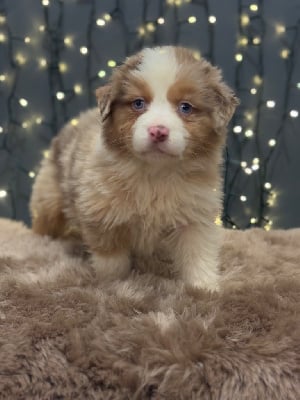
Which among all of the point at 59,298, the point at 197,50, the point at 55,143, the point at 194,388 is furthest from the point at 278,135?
the point at 194,388

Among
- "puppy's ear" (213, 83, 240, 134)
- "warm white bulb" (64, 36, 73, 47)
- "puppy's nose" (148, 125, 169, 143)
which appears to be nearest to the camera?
"puppy's nose" (148, 125, 169, 143)

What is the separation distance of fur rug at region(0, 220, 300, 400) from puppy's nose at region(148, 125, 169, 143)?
15.3 inches


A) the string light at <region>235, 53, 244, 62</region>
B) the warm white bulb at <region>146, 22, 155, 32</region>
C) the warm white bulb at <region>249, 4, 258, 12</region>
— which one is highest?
the warm white bulb at <region>249, 4, 258, 12</region>

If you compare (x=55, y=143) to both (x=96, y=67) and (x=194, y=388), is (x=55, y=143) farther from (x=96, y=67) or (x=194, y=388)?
(x=194, y=388)

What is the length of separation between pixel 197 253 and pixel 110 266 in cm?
25

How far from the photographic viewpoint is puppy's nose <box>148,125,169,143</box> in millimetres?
1193

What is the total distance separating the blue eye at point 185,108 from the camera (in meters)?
1.27

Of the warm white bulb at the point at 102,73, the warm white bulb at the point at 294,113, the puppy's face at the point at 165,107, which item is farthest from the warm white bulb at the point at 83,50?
the puppy's face at the point at 165,107

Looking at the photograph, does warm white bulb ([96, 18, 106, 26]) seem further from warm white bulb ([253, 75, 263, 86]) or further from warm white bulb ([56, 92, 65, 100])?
warm white bulb ([253, 75, 263, 86])

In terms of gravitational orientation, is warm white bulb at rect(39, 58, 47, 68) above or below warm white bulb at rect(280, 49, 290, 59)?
below

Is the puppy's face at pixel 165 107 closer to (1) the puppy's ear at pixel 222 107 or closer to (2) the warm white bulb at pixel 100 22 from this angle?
(1) the puppy's ear at pixel 222 107

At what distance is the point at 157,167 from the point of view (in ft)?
4.42

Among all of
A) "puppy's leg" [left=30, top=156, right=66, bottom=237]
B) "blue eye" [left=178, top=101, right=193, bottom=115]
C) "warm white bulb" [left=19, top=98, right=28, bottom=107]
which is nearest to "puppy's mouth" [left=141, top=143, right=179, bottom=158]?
"blue eye" [left=178, top=101, right=193, bottom=115]

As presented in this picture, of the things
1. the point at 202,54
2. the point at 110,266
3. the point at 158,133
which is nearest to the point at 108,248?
the point at 110,266
